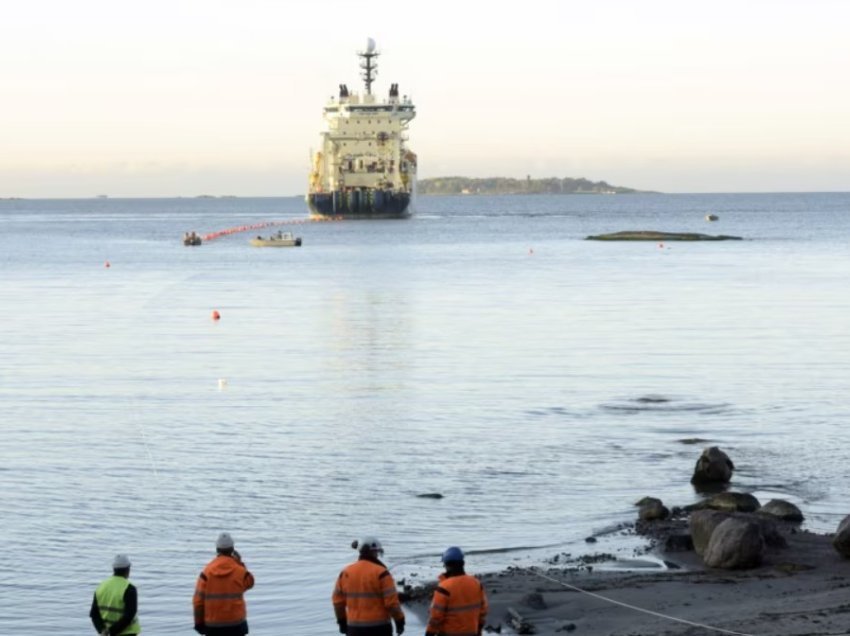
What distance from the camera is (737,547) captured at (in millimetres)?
20766

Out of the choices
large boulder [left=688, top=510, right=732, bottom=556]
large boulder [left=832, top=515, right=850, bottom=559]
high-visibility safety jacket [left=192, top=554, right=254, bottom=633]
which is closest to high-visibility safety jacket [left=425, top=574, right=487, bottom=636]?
high-visibility safety jacket [left=192, top=554, right=254, bottom=633]

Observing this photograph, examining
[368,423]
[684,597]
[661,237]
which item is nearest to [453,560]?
[684,597]

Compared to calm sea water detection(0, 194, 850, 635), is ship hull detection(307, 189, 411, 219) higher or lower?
higher

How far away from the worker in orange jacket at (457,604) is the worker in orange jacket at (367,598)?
0.35 meters

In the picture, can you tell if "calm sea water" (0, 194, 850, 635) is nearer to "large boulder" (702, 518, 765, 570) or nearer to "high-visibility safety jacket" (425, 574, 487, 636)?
"large boulder" (702, 518, 765, 570)

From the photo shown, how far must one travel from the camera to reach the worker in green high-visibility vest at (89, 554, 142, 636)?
45.3 feet

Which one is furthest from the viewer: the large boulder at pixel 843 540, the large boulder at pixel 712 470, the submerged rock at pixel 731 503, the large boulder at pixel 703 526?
the large boulder at pixel 712 470

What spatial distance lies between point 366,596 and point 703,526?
9191 mm

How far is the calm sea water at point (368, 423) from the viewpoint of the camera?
905 inches

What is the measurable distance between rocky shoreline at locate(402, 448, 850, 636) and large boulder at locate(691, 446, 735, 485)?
134 inches

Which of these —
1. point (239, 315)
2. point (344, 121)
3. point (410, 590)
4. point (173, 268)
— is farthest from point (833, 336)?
point (344, 121)

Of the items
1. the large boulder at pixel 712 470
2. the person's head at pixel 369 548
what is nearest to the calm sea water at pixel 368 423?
the large boulder at pixel 712 470

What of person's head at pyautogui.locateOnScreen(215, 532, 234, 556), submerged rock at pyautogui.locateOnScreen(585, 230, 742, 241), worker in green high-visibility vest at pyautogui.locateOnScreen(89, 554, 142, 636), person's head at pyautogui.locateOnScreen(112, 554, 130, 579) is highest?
person's head at pyautogui.locateOnScreen(215, 532, 234, 556)

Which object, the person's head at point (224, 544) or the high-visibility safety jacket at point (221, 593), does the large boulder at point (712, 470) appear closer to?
the high-visibility safety jacket at point (221, 593)
